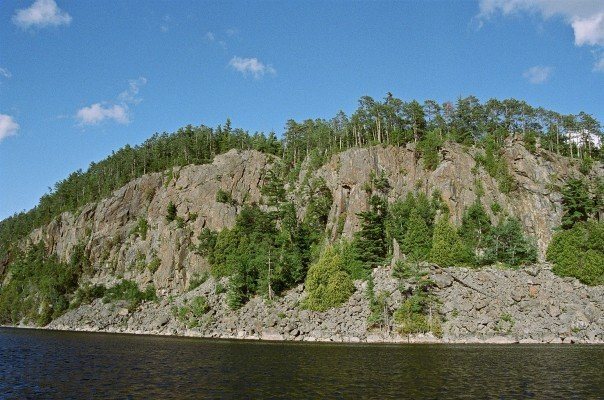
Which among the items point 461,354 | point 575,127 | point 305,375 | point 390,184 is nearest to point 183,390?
point 305,375

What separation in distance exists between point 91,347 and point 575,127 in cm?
13588

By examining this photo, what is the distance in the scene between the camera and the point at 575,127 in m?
136

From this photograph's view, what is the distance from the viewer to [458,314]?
79.8 m

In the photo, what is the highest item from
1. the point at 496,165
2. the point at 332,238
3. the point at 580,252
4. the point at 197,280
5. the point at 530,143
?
the point at 530,143

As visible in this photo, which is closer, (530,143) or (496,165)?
(496,165)

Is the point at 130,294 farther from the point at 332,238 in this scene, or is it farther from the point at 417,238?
the point at 417,238

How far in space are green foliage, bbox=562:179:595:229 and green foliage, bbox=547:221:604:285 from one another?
2240 millimetres

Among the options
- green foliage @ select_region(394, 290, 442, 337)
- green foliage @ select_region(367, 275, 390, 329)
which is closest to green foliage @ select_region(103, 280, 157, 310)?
green foliage @ select_region(367, 275, 390, 329)

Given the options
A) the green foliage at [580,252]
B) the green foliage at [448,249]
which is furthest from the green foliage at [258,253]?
the green foliage at [580,252]

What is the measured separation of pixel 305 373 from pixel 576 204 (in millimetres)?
84317

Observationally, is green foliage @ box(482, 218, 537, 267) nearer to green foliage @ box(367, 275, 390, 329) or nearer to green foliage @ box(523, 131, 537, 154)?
green foliage @ box(367, 275, 390, 329)

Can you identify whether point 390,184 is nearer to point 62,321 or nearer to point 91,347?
point 91,347

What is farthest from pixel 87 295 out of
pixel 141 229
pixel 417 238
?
pixel 417 238

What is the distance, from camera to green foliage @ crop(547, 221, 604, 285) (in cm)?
8525
